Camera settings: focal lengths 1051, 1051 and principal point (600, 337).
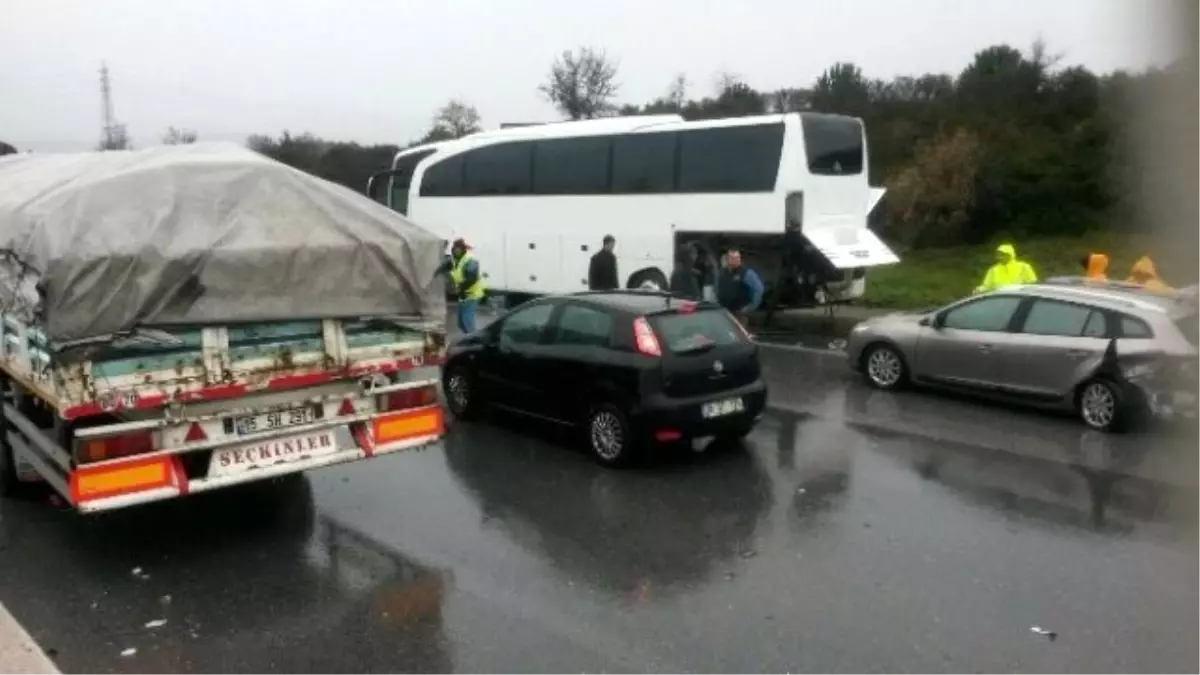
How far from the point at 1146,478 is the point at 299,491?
6.78 m

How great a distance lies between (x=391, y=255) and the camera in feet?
24.3

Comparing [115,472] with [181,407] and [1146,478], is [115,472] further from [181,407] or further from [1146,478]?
[1146,478]

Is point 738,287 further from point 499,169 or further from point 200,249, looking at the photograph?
point 200,249

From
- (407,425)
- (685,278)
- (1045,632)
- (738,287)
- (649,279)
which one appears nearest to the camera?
(1045,632)

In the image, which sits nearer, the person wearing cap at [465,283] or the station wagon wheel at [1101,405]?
the station wagon wheel at [1101,405]

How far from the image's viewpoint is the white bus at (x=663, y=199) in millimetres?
17031

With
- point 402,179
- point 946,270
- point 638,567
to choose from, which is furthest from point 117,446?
point 946,270

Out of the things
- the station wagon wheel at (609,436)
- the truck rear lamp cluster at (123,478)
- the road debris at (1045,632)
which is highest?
the truck rear lamp cluster at (123,478)

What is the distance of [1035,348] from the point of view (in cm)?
1095

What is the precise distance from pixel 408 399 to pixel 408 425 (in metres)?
0.22

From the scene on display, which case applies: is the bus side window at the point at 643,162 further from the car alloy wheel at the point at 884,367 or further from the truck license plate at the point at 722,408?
the truck license plate at the point at 722,408

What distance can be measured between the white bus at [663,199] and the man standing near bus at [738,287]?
996 millimetres

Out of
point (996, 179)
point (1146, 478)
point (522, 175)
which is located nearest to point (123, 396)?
point (1146, 478)

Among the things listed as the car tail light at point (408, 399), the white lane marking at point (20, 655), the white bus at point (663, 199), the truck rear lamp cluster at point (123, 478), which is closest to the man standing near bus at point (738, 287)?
the white bus at point (663, 199)
